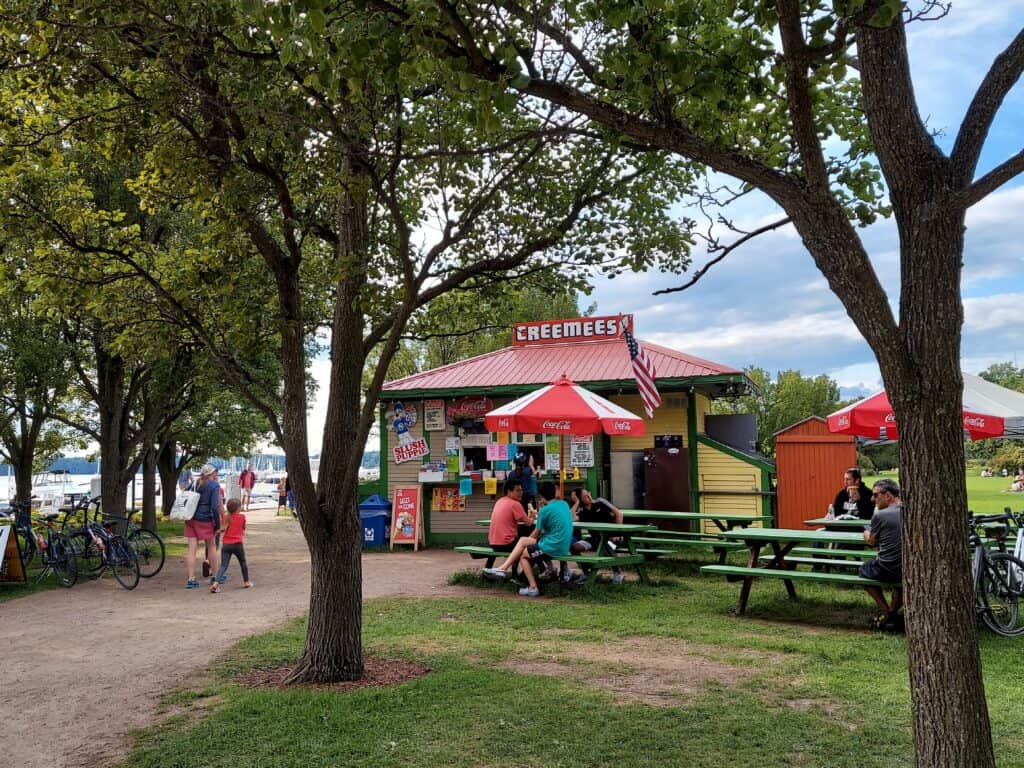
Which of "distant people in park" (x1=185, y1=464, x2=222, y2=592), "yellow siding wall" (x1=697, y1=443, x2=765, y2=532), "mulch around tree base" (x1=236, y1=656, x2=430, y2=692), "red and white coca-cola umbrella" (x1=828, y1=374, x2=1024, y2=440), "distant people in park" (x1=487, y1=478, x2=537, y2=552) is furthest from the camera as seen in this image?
"yellow siding wall" (x1=697, y1=443, x2=765, y2=532)

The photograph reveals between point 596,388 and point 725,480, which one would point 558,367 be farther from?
point 725,480

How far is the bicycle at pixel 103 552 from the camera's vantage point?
1262 cm

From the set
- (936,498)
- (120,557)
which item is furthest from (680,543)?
(936,498)

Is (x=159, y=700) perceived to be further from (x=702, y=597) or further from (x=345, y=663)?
(x=702, y=597)

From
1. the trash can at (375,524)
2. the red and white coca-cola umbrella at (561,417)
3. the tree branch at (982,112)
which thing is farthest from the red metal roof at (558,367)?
the tree branch at (982,112)

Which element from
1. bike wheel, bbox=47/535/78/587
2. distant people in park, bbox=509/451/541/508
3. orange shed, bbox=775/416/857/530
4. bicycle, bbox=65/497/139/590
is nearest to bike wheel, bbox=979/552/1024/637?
distant people in park, bbox=509/451/541/508

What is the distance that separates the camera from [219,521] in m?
12.4

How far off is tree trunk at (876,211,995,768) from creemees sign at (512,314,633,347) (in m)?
14.0

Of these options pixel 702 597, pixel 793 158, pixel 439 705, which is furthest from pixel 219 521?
pixel 793 158

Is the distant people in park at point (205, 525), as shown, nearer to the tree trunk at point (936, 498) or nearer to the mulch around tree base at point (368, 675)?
the mulch around tree base at point (368, 675)

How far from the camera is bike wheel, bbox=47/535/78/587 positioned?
12.7 m

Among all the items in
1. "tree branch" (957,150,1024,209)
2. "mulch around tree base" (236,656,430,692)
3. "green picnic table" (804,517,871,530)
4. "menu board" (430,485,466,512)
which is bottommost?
"mulch around tree base" (236,656,430,692)

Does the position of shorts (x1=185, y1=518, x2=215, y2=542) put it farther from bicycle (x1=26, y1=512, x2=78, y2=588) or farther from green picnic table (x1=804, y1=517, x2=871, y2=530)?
green picnic table (x1=804, y1=517, x2=871, y2=530)

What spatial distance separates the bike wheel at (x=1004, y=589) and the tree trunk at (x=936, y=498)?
5.14 m
